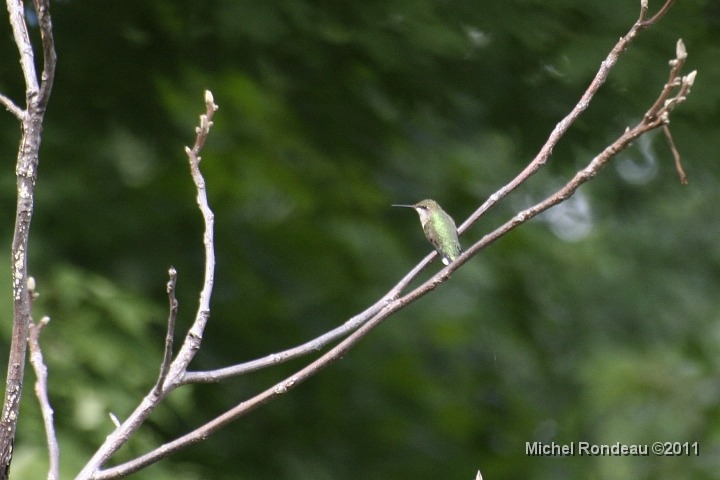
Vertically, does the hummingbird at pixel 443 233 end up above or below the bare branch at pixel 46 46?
above

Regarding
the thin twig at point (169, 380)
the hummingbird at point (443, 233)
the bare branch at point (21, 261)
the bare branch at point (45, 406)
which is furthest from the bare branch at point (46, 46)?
the hummingbird at point (443, 233)

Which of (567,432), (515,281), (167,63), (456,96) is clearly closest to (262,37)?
(167,63)

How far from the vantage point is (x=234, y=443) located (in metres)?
3.79

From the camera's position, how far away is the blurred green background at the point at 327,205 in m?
3.51

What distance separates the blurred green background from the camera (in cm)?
351

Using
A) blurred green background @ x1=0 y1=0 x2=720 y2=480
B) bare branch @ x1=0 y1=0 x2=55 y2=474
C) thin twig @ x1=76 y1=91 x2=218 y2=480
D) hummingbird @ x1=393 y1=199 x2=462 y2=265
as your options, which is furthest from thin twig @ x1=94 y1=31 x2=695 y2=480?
blurred green background @ x1=0 y1=0 x2=720 y2=480

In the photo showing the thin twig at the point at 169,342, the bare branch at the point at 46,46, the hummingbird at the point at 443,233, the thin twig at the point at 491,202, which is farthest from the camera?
the hummingbird at the point at 443,233

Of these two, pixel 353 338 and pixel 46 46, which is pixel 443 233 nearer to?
pixel 353 338

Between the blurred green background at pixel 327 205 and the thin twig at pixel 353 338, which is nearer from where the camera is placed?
the thin twig at pixel 353 338

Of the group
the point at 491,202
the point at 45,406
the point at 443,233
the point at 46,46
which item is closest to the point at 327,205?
the point at 443,233

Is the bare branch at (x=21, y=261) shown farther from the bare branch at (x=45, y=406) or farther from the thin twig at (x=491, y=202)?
the thin twig at (x=491, y=202)

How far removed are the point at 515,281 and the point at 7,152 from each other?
302 cm

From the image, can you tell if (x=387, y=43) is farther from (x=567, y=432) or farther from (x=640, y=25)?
(x=567, y=432)

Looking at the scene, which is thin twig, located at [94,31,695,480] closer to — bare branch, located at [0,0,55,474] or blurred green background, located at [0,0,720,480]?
bare branch, located at [0,0,55,474]
